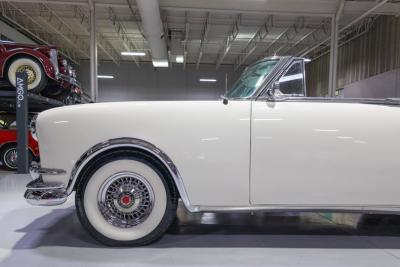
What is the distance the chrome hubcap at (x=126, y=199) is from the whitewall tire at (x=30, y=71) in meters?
5.44

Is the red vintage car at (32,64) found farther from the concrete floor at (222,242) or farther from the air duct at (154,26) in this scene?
the concrete floor at (222,242)

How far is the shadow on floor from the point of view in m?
3.06

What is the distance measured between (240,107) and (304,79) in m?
0.79

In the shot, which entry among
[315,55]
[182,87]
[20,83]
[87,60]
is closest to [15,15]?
[87,60]

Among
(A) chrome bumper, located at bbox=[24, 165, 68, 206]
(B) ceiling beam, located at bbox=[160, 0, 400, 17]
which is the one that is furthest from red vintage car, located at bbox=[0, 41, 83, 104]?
(B) ceiling beam, located at bbox=[160, 0, 400, 17]

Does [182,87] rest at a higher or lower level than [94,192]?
→ higher

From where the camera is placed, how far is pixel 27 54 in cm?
731

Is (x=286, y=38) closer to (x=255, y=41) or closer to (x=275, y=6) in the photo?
(x=255, y=41)

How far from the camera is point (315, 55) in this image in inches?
779

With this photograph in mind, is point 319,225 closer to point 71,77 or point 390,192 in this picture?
point 390,192

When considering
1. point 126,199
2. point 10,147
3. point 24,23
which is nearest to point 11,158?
point 10,147

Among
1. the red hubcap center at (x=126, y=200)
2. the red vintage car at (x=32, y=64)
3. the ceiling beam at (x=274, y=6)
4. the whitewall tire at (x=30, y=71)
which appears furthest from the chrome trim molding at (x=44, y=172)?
the ceiling beam at (x=274, y=6)

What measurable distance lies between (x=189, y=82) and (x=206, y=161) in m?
22.5

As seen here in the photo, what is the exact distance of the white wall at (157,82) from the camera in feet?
81.1
